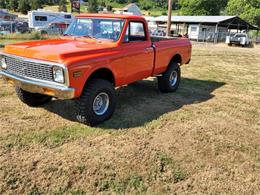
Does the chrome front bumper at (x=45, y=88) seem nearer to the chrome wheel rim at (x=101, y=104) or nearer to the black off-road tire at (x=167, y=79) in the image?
the chrome wheel rim at (x=101, y=104)

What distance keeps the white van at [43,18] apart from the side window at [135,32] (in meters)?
38.9

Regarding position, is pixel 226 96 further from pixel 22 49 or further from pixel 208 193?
pixel 22 49

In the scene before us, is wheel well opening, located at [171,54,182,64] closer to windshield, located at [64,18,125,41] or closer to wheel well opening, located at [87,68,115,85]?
windshield, located at [64,18,125,41]

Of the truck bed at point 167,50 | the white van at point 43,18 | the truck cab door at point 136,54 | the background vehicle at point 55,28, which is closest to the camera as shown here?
the truck cab door at point 136,54

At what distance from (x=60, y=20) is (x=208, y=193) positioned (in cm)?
4556

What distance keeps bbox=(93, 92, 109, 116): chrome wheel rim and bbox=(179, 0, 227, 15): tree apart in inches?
2373

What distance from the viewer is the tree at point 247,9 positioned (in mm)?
52250

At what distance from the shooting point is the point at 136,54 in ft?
20.5

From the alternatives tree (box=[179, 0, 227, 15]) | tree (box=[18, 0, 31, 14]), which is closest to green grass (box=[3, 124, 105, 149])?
tree (box=[179, 0, 227, 15])

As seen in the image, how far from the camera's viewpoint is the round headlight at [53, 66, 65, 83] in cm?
469

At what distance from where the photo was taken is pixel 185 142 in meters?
5.10

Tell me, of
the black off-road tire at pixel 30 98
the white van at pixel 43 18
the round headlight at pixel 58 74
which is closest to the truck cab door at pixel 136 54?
the round headlight at pixel 58 74

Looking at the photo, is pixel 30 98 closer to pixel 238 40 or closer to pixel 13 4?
pixel 238 40

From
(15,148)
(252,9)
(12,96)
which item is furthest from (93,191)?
(252,9)
